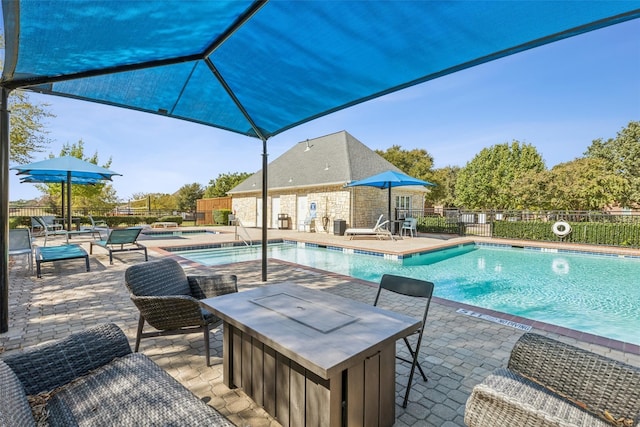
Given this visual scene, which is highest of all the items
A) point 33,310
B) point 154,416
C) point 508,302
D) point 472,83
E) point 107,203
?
point 472,83

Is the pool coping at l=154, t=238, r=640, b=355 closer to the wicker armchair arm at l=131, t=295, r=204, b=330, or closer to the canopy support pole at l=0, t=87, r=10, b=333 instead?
the wicker armchair arm at l=131, t=295, r=204, b=330

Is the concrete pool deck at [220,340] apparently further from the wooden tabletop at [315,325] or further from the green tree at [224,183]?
the green tree at [224,183]

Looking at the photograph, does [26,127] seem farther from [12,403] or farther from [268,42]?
[12,403]

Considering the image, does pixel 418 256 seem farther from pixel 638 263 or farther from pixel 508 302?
pixel 638 263

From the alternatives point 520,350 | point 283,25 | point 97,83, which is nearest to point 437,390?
point 520,350

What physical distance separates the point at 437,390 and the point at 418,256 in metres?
8.30

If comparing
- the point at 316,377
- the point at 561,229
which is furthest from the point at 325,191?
the point at 316,377

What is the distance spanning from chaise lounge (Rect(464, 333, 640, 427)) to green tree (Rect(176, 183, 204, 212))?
3821 centimetres

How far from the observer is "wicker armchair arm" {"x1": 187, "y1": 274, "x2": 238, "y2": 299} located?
3.35 metres

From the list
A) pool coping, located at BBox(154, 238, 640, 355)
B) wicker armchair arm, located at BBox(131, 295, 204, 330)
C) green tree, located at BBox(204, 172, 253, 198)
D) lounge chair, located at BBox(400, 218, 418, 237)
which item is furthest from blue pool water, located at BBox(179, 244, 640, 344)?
green tree, located at BBox(204, 172, 253, 198)

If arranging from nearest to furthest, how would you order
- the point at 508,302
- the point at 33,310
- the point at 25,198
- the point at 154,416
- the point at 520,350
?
the point at 154,416
the point at 520,350
the point at 33,310
the point at 508,302
the point at 25,198

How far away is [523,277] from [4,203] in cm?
997

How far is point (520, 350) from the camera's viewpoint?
192cm

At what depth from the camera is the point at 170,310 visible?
2682mm
